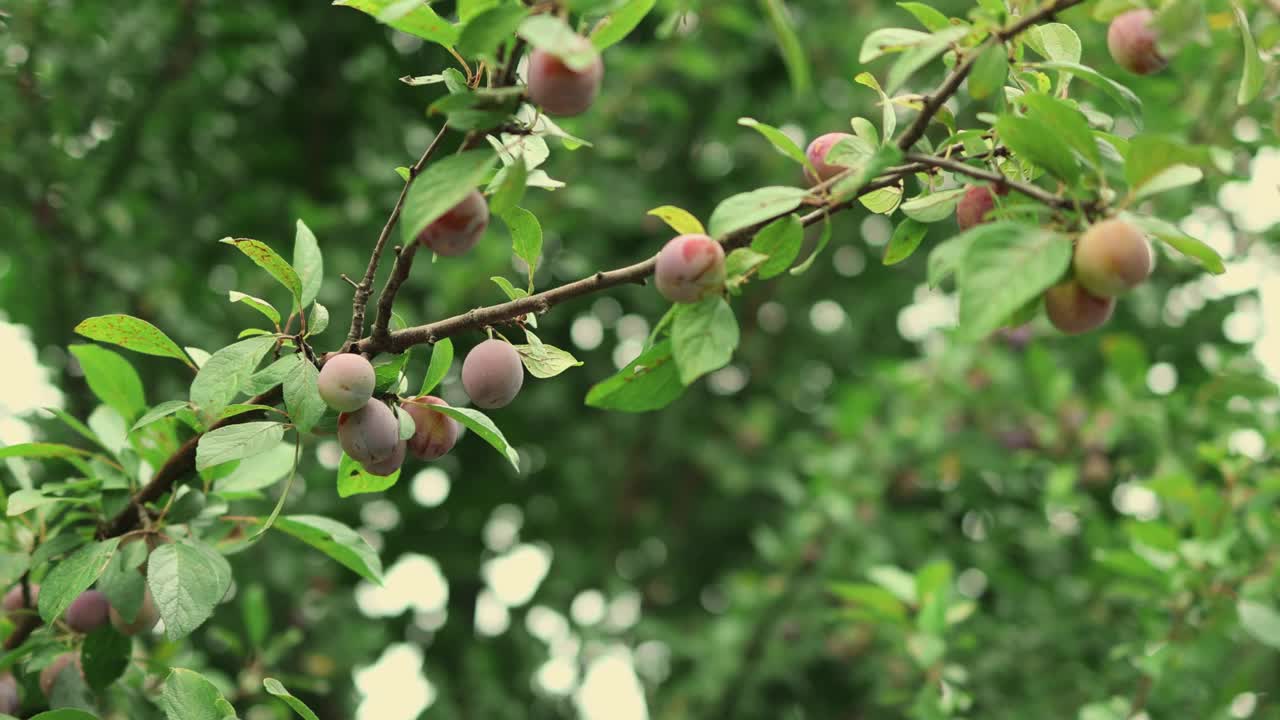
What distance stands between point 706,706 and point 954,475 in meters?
0.86

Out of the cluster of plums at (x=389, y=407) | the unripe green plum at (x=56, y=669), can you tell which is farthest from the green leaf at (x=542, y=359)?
the unripe green plum at (x=56, y=669)

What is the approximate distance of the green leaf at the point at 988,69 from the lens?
729 millimetres

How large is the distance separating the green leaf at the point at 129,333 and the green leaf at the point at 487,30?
1.35 ft

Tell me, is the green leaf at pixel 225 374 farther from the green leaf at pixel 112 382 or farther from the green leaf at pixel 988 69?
the green leaf at pixel 988 69

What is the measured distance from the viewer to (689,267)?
0.76 metres

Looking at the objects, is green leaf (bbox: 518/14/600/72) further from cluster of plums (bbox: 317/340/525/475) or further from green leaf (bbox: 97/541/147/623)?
green leaf (bbox: 97/541/147/623)

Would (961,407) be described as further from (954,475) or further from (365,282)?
(365,282)

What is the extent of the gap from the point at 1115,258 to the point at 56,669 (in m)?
1.06

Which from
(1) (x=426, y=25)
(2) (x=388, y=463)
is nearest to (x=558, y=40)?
(1) (x=426, y=25)

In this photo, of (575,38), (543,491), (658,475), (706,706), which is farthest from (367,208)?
(575,38)

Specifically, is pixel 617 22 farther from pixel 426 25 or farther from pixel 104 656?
pixel 104 656

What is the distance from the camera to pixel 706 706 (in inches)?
105

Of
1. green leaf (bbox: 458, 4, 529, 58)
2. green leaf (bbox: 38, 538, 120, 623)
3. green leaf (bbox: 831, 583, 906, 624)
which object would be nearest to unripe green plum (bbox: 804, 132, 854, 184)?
green leaf (bbox: 458, 4, 529, 58)

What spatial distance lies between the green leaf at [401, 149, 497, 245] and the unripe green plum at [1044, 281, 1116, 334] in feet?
1.33
